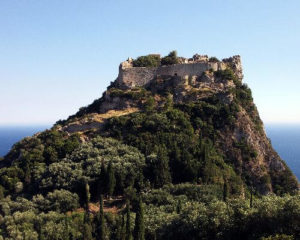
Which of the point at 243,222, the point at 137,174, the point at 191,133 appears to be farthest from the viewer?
the point at 191,133

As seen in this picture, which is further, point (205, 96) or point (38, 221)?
point (205, 96)

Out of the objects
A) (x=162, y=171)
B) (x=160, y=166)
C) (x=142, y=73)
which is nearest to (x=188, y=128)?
(x=160, y=166)

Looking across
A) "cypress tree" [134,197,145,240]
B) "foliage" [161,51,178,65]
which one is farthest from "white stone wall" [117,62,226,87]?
"cypress tree" [134,197,145,240]

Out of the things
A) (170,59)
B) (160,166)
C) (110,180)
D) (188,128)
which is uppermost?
(170,59)

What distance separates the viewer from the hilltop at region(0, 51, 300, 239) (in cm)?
3841

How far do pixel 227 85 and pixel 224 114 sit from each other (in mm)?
9496

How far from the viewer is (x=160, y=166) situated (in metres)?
54.4

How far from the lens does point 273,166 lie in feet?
222

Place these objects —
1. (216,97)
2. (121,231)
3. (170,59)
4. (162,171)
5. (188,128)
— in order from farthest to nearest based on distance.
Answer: (170,59)
(216,97)
(188,128)
(162,171)
(121,231)

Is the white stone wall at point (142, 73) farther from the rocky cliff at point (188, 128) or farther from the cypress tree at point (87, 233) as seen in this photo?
the cypress tree at point (87, 233)

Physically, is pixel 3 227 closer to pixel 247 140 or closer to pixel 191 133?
pixel 191 133

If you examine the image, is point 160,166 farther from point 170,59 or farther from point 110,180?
point 170,59

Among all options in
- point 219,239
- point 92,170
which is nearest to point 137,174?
point 92,170

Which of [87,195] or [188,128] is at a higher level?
[188,128]
